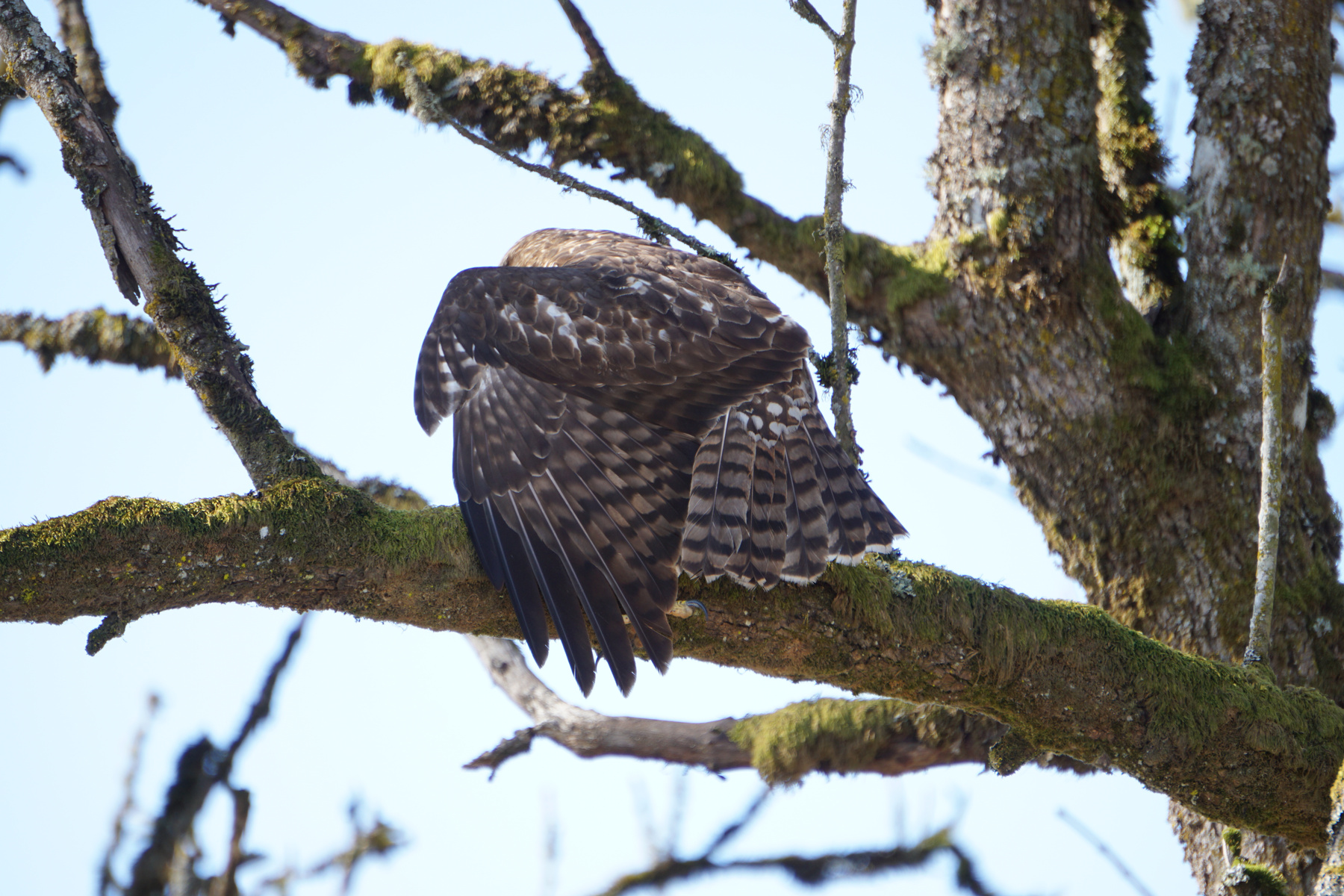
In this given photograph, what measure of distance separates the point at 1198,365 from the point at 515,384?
2.77 m


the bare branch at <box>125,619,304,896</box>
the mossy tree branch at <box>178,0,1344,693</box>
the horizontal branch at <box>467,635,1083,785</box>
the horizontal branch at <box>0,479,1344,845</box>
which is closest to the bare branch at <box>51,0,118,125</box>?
the mossy tree branch at <box>178,0,1344,693</box>

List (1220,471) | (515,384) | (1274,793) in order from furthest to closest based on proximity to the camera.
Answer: (1220,471)
(515,384)
(1274,793)

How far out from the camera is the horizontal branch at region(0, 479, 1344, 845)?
8.41ft

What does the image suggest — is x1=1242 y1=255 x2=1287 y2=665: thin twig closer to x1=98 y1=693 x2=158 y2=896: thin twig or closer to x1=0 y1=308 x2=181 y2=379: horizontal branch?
x1=98 y1=693 x2=158 y2=896: thin twig

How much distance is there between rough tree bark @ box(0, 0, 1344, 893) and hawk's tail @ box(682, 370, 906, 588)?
3.9 inches

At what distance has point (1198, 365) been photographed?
4.38 meters

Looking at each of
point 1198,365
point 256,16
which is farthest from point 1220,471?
point 256,16

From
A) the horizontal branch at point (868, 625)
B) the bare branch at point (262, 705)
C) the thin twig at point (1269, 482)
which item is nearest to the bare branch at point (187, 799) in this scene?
the bare branch at point (262, 705)

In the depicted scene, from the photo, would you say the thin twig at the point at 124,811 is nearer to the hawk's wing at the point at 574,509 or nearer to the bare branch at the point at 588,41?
the hawk's wing at the point at 574,509

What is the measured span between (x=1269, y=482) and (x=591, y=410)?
2129mm

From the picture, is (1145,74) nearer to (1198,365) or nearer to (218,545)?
(1198,365)

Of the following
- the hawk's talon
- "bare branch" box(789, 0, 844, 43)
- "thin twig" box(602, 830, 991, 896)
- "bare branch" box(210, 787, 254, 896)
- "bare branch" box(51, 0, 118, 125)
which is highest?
"bare branch" box(51, 0, 118, 125)

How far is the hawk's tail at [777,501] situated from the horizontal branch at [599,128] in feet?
4.55

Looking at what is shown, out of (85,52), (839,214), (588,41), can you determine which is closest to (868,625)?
(839,214)
